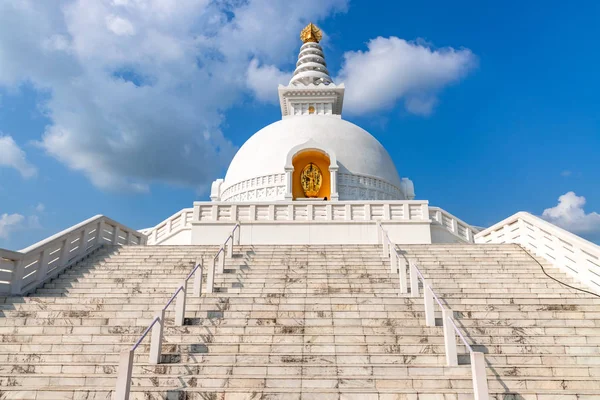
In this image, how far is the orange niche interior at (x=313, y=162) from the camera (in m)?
25.3

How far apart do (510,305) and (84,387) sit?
787 centimetres

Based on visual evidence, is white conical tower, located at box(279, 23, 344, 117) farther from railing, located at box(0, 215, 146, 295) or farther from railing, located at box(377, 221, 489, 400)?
railing, located at box(377, 221, 489, 400)

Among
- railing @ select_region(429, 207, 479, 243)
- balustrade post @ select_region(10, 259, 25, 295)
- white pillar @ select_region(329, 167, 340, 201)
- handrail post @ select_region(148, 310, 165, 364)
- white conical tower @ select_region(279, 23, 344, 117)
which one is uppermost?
white conical tower @ select_region(279, 23, 344, 117)

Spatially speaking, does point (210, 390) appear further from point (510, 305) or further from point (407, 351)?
point (510, 305)

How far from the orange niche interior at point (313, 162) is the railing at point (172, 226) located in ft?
23.3

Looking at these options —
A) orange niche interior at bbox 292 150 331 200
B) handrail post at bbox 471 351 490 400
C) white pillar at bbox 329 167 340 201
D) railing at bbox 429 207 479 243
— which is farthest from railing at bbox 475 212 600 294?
orange niche interior at bbox 292 150 331 200

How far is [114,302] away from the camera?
9023 mm

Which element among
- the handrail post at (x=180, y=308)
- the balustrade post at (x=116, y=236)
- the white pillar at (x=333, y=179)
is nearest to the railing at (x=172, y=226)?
the balustrade post at (x=116, y=236)

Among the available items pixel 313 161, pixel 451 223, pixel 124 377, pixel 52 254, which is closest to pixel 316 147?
pixel 313 161

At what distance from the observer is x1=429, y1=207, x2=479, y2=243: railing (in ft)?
60.9

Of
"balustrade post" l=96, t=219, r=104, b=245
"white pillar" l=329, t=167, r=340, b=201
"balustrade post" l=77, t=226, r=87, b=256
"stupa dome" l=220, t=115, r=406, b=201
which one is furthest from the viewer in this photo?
"stupa dome" l=220, t=115, r=406, b=201

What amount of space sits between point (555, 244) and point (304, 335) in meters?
8.08

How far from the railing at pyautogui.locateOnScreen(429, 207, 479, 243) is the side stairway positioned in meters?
7.04

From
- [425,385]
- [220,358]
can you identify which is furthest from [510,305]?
[220,358]
